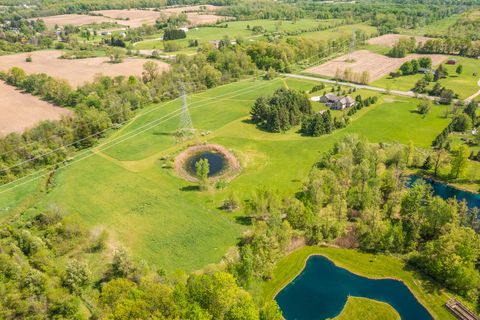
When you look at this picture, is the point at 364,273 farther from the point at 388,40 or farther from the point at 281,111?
the point at 388,40

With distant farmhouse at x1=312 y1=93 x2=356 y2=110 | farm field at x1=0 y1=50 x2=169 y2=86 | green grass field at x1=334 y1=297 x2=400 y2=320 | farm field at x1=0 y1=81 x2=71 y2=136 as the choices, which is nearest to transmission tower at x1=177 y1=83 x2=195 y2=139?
farm field at x1=0 y1=81 x2=71 y2=136

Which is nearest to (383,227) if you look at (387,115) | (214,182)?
(214,182)

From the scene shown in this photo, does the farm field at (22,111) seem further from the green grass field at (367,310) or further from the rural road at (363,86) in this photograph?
the green grass field at (367,310)

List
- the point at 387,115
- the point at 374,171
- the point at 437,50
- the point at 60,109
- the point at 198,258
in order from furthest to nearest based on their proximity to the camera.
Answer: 1. the point at 437,50
2. the point at 60,109
3. the point at 387,115
4. the point at 374,171
5. the point at 198,258

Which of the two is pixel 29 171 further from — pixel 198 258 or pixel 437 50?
pixel 437 50

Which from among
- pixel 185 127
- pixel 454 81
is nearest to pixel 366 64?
pixel 454 81

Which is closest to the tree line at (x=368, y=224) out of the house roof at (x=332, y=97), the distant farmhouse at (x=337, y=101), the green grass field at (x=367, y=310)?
the green grass field at (x=367, y=310)
